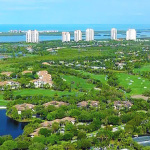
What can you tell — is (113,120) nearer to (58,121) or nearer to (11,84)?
(58,121)

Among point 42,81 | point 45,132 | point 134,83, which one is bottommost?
point 45,132

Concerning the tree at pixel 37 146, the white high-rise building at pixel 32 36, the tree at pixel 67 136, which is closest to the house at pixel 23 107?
the tree at pixel 67 136

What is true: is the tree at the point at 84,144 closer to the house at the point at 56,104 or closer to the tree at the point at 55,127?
the tree at the point at 55,127

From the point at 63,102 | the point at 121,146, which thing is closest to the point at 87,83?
the point at 63,102

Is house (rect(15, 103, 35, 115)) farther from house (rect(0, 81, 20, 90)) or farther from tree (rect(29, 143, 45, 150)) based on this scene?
house (rect(0, 81, 20, 90))

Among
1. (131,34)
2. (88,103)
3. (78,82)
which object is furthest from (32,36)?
(88,103)
